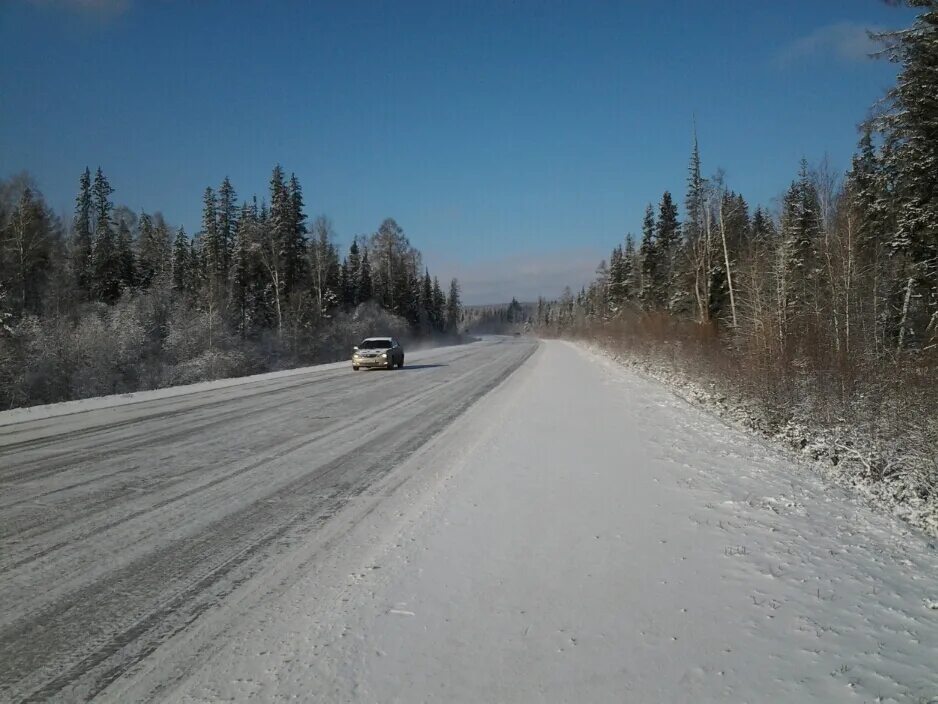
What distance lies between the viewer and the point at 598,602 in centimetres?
365

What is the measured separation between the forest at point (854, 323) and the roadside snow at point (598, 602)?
256 centimetres

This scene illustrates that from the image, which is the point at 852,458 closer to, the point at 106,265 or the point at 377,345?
the point at 377,345

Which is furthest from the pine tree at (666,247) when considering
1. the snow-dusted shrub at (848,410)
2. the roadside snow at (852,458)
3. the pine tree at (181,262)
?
the pine tree at (181,262)

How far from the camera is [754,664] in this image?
9.72 feet

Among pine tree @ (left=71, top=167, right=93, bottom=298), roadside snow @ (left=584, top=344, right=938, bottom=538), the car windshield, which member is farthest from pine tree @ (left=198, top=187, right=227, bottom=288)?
roadside snow @ (left=584, top=344, right=938, bottom=538)

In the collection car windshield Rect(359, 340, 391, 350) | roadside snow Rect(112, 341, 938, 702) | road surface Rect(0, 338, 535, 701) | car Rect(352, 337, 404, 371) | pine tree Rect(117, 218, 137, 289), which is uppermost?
pine tree Rect(117, 218, 137, 289)

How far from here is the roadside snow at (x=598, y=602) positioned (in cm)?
283

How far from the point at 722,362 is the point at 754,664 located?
1480 cm

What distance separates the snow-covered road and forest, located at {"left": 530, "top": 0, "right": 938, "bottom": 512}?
1.84 m

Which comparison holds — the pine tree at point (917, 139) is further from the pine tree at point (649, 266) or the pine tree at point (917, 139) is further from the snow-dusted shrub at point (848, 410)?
the pine tree at point (649, 266)

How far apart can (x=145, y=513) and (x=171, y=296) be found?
44253 mm

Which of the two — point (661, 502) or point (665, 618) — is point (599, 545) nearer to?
point (665, 618)

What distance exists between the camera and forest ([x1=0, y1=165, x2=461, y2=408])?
26547 mm

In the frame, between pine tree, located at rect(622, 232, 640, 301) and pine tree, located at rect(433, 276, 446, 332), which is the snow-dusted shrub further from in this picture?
pine tree, located at rect(433, 276, 446, 332)
